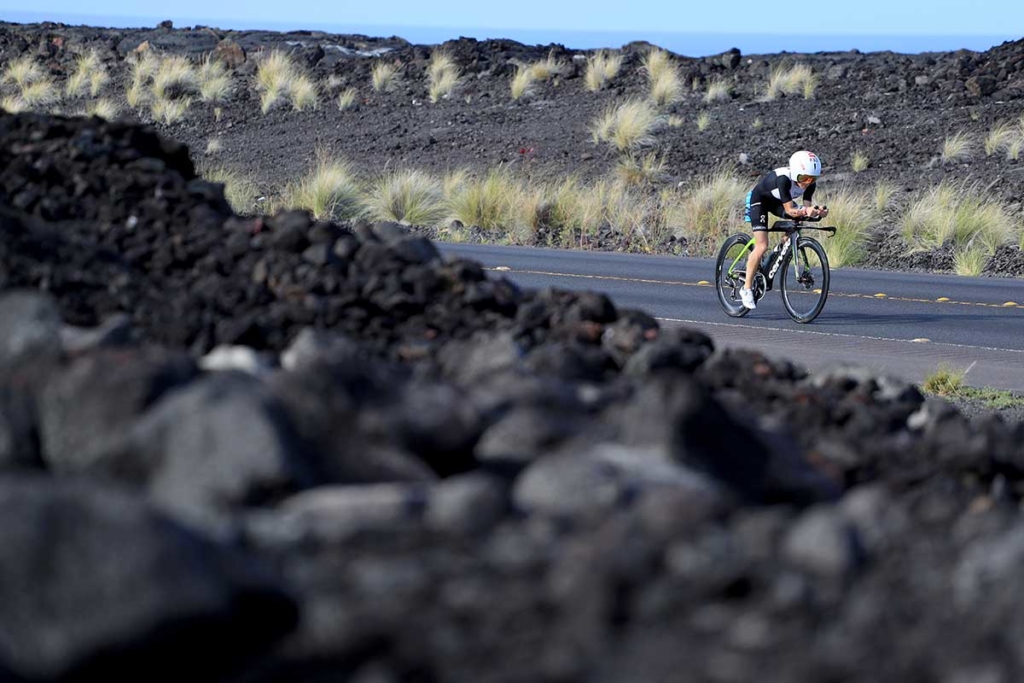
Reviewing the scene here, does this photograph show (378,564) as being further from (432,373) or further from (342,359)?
(432,373)

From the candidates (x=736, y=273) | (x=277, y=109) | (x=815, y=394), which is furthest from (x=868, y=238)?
(x=277, y=109)

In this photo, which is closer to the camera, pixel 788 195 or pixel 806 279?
pixel 788 195

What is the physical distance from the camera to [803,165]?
1332 cm

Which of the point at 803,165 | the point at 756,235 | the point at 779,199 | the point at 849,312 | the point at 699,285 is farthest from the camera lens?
the point at 699,285

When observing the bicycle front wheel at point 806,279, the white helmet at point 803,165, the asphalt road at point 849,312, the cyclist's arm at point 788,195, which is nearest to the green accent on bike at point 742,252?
the bicycle front wheel at point 806,279

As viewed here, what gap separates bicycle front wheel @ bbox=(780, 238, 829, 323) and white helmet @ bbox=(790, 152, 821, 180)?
856 millimetres

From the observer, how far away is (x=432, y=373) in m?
6.20

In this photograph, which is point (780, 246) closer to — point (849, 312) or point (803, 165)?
point (803, 165)

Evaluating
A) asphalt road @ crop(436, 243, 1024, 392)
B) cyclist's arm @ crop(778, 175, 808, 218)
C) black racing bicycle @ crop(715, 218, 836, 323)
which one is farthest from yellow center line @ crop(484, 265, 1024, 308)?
cyclist's arm @ crop(778, 175, 808, 218)

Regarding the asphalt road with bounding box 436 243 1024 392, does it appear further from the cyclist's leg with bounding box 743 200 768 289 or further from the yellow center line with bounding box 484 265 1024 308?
the cyclist's leg with bounding box 743 200 768 289

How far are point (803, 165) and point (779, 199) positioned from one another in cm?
42

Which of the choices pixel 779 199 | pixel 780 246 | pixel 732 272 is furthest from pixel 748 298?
pixel 779 199

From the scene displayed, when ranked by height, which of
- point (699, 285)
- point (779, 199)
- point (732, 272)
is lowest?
point (699, 285)

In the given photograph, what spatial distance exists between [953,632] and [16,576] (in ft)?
6.88
